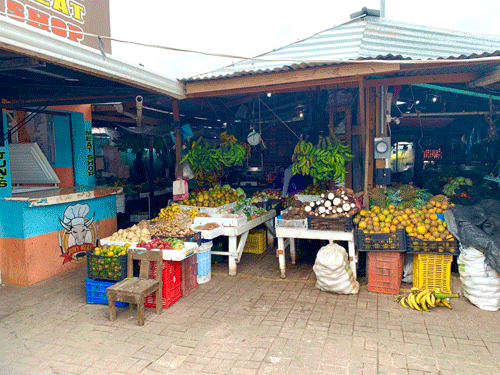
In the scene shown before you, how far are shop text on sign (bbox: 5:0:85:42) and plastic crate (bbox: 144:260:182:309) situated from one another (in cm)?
657

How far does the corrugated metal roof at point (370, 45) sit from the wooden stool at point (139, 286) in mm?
3053

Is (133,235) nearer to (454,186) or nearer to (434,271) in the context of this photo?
(434,271)

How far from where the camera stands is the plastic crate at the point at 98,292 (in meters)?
5.04

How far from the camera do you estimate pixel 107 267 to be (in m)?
4.95

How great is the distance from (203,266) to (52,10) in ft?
30.5

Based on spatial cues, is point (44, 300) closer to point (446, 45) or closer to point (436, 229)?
point (436, 229)

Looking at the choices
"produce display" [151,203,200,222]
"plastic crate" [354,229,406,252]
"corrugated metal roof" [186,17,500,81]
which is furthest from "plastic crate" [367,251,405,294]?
"produce display" [151,203,200,222]

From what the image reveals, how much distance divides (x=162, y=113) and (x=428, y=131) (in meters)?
7.93

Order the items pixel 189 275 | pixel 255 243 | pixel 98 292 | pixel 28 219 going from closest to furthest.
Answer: pixel 98 292, pixel 189 275, pixel 28 219, pixel 255 243

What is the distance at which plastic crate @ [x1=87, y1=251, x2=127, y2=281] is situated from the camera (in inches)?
193

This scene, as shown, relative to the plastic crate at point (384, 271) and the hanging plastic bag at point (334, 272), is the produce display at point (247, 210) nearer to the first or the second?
the hanging plastic bag at point (334, 272)

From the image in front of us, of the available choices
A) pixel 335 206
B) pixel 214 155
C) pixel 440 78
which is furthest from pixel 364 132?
pixel 214 155

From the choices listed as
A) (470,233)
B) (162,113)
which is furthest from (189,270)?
(162,113)

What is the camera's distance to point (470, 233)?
4836mm
